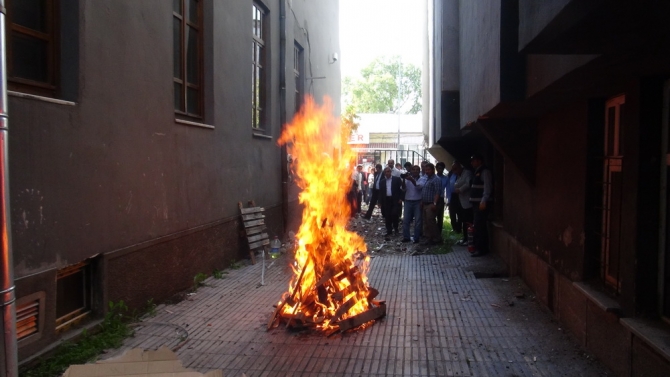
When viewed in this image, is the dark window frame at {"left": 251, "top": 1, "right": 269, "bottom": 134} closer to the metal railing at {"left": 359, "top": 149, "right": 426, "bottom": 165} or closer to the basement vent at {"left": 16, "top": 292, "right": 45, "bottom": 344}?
the basement vent at {"left": 16, "top": 292, "right": 45, "bottom": 344}

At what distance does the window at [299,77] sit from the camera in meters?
17.3

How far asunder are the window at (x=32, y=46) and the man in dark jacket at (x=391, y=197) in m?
11.2

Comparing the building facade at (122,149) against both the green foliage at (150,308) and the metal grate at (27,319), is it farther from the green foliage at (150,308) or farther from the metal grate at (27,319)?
the green foliage at (150,308)

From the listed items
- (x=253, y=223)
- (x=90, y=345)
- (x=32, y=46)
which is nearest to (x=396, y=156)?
(x=253, y=223)

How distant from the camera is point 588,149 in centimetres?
621

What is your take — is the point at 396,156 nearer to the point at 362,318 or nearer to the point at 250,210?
the point at 250,210

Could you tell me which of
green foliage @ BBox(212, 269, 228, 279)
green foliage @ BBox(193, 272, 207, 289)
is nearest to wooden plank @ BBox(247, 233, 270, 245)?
green foliage @ BBox(212, 269, 228, 279)

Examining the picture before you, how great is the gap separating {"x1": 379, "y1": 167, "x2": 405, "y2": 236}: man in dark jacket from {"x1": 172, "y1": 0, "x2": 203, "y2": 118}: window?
764 cm

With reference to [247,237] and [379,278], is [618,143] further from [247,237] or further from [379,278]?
[247,237]

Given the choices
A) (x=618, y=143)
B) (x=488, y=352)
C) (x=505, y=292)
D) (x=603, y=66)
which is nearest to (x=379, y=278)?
(x=505, y=292)

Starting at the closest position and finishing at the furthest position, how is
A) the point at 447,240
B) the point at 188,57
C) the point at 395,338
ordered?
the point at 395,338
the point at 188,57
the point at 447,240

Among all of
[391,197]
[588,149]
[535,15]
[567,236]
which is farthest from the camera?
[391,197]

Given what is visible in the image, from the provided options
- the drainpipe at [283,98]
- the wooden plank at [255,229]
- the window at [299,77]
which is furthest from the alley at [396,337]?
the window at [299,77]

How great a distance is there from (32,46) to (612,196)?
20.2 ft
